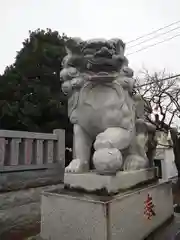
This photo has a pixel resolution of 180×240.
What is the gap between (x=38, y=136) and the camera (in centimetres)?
460

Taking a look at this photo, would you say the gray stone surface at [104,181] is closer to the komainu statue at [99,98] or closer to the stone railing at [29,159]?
the komainu statue at [99,98]

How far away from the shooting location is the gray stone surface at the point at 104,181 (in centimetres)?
147

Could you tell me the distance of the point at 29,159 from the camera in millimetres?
4430

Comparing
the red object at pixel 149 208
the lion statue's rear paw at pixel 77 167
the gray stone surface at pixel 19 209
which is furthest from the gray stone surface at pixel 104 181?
the gray stone surface at pixel 19 209

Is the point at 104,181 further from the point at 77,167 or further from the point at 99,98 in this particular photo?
the point at 99,98

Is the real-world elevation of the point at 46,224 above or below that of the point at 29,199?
above

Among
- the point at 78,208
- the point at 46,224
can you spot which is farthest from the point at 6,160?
the point at 78,208

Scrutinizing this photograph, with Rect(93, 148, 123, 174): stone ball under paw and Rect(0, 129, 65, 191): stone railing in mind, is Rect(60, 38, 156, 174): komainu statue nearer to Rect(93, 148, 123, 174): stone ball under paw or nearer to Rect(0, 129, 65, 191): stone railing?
Rect(93, 148, 123, 174): stone ball under paw

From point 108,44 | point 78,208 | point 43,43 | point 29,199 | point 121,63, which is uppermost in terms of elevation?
point 43,43

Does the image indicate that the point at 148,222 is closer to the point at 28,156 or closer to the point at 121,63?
the point at 121,63

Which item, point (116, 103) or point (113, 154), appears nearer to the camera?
point (113, 154)

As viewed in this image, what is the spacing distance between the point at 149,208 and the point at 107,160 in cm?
64

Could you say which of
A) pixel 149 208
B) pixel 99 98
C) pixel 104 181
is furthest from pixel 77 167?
pixel 149 208

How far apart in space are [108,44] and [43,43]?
6.05 m
